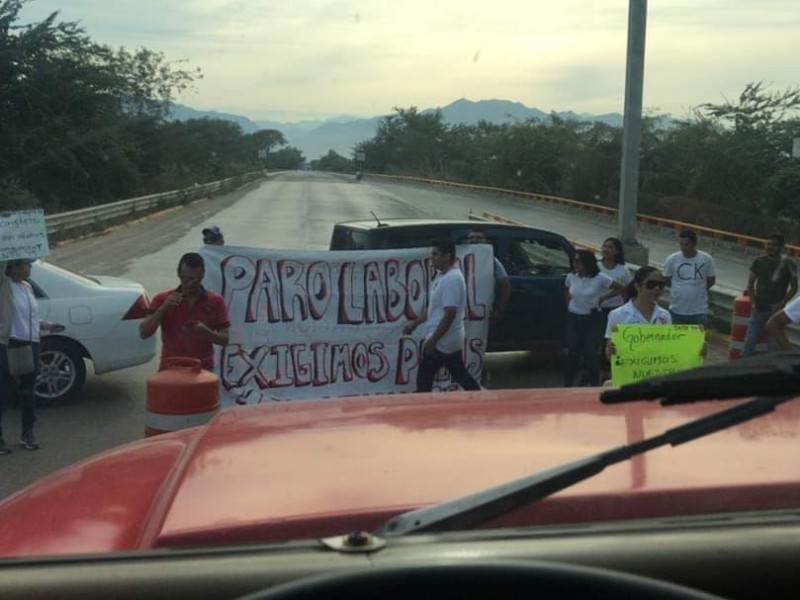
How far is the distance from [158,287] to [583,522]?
1543cm

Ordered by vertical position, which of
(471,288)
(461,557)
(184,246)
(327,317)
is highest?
(461,557)

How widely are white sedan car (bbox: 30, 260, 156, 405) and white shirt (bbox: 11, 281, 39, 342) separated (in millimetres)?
1400

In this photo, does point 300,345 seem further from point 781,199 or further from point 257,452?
point 781,199

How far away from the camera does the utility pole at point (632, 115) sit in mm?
15836

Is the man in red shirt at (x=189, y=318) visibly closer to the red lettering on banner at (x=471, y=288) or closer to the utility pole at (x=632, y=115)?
the red lettering on banner at (x=471, y=288)

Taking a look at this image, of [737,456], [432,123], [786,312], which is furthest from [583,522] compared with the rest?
[432,123]

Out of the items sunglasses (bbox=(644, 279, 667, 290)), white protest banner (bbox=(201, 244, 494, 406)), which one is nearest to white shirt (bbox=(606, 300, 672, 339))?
sunglasses (bbox=(644, 279, 667, 290))

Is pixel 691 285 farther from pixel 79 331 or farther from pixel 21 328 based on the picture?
pixel 21 328

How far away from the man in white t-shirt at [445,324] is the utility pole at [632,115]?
9206 millimetres

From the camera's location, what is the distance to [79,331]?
29.8 feet

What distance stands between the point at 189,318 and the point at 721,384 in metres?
5.69

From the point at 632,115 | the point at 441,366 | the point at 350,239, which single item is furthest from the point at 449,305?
the point at 632,115

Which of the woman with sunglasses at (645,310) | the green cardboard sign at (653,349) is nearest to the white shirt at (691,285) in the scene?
the woman with sunglasses at (645,310)

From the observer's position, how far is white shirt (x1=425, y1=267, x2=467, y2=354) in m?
7.94
